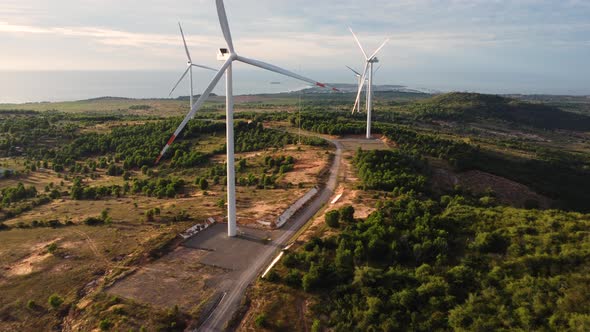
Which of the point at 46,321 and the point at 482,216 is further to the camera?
the point at 482,216

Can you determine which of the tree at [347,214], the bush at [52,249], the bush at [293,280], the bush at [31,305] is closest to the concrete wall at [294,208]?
the tree at [347,214]

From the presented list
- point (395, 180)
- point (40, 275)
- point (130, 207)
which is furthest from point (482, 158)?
point (40, 275)

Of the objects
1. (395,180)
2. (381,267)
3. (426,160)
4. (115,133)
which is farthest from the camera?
(115,133)

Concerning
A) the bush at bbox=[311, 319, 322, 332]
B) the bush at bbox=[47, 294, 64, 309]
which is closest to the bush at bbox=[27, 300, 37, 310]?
the bush at bbox=[47, 294, 64, 309]

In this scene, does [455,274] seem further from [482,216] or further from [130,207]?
[130,207]

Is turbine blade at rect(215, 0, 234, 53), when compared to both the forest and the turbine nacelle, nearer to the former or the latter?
the turbine nacelle
